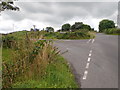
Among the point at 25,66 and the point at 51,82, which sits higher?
the point at 25,66

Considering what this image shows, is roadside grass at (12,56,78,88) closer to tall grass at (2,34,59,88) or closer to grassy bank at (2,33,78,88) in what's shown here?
grassy bank at (2,33,78,88)

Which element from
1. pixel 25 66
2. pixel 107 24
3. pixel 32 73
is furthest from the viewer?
pixel 107 24

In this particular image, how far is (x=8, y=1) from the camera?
58.4ft

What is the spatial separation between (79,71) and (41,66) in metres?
2.26

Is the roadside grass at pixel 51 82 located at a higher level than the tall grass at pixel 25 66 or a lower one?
lower

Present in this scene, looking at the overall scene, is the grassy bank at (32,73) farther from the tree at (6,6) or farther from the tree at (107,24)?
the tree at (107,24)

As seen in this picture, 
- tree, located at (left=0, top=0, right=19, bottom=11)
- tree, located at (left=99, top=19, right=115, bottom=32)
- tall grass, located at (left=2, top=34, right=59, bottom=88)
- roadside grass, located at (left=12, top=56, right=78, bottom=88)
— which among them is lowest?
roadside grass, located at (left=12, top=56, right=78, bottom=88)

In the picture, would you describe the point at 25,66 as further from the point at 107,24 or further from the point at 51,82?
the point at 107,24

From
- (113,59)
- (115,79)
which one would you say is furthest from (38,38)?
(113,59)

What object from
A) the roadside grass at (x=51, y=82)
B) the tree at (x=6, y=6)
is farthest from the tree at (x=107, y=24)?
the roadside grass at (x=51, y=82)

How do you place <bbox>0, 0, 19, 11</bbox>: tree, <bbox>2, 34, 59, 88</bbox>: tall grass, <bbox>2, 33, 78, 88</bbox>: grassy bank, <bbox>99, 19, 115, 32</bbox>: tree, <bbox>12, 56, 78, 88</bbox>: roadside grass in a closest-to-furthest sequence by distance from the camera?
<bbox>12, 56, 78, 88</bbox>: roadside grass
<bbox>2, 33, 78, 88</bbox>: grassy bank
<bbox>2, 34, 59, 88</bbox>: tall grass
<bbox>0, 0, 19, 11</bbox>: tree
<bbox>99, 19, 115, 32</bbox>: tree

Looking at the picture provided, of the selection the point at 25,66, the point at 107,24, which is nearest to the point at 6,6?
the point at 25,66

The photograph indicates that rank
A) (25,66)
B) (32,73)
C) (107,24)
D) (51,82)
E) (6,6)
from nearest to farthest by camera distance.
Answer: (51,82), (32,73), (25,66), (6,6), (107,24)

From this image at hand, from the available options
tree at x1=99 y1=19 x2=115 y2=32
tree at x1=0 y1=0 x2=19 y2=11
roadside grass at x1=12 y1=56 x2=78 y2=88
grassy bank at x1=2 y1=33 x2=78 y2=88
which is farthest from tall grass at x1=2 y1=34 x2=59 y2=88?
tree at x1=99 y1=19 x2=115 y2=32
